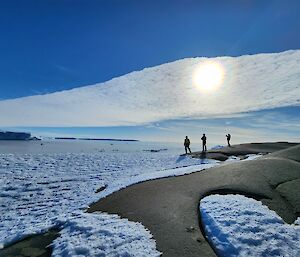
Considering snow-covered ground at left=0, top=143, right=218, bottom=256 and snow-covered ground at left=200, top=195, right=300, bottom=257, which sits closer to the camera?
snow-covered ground at left=200, top=195, right=300, bottom=257

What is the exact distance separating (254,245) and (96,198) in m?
9.12

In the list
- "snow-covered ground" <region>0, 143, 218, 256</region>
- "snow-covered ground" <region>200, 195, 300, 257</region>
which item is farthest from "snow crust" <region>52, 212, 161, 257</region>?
"snow-covered ground" <region>200, 195, 300, 257</region>

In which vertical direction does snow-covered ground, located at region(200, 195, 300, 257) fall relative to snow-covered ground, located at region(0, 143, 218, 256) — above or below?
above

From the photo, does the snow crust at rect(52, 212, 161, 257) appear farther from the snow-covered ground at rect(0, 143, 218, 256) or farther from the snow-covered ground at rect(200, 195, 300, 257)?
the snow-covered ground at rect(200, 195, 300, 257)

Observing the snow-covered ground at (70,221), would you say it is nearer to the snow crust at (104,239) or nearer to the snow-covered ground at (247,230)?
the snow crust at (104,239)

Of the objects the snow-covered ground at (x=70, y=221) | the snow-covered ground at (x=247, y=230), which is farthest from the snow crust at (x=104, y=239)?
the snow-covered ground at (x=247, y=230)

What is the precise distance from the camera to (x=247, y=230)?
Answer: 33.2 ft

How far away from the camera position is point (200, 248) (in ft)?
31.1

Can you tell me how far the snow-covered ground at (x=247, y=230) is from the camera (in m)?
9.20

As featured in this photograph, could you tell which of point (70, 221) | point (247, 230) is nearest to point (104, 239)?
point (70, 221)

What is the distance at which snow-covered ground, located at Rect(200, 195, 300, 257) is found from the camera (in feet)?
30.2

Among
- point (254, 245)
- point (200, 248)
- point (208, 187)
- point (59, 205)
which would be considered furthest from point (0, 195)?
point (254, 245)

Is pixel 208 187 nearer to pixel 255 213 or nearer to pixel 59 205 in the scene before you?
pixel 255 213

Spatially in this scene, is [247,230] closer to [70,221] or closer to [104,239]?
[104,239]
